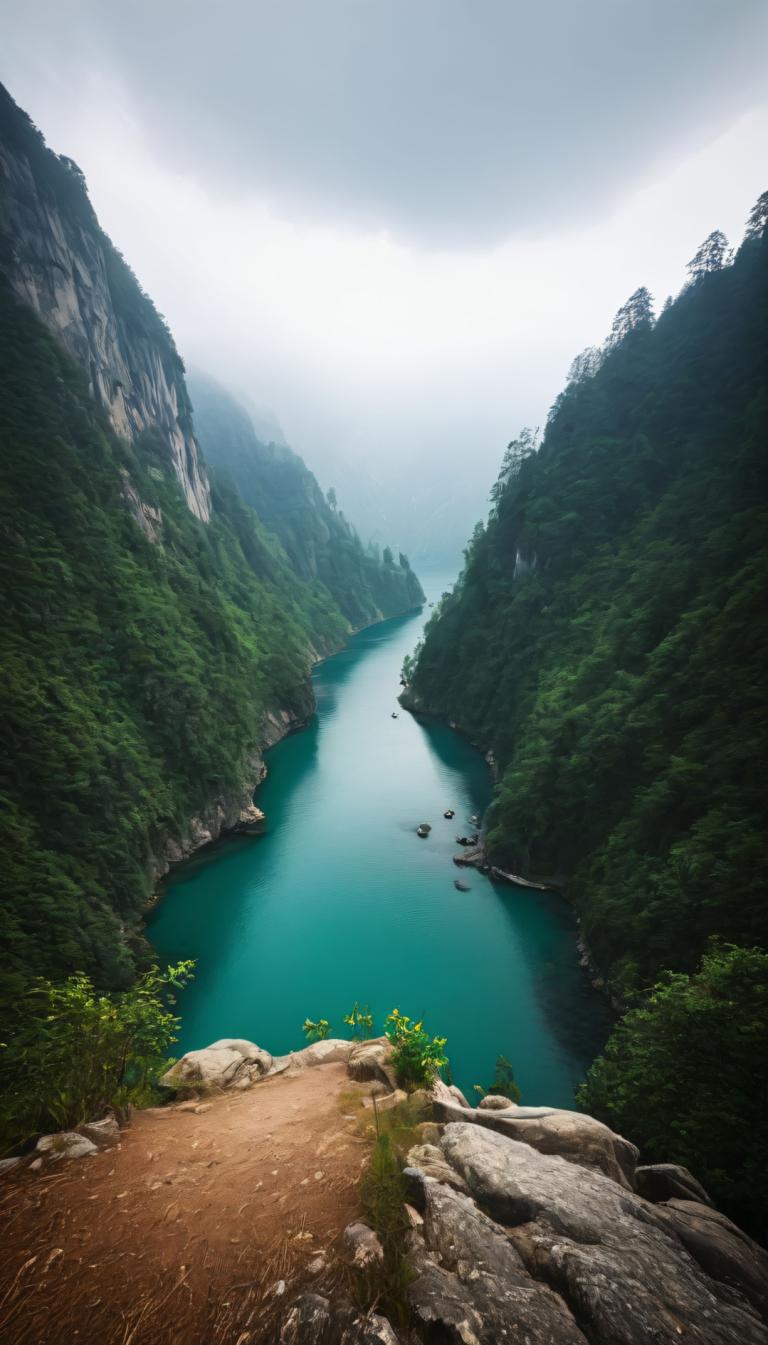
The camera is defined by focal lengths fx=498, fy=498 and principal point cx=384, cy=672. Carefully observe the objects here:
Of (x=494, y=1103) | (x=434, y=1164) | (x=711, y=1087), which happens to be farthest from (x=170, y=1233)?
(x=711, y=1087)

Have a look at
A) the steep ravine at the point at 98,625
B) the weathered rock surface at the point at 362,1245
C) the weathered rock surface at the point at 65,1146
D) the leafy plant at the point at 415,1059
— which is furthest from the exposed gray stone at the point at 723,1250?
the steep ravine at the point at 98,625

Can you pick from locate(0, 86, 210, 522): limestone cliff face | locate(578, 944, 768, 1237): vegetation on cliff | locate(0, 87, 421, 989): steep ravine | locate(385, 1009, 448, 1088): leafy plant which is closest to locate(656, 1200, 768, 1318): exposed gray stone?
locate(578, 944, 768, 1237): vegetation on cliff

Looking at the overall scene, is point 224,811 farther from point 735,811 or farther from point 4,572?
point 735,811

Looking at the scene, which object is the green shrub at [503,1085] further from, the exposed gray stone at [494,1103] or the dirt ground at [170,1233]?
the dirt ground at [170,1233]

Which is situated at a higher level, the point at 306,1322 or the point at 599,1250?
the point at 306,1322

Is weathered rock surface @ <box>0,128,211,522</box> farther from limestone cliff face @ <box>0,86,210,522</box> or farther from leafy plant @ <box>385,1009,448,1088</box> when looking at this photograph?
leafy plant @ <box>385,1009,448,1088</box>

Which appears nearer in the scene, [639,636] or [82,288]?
[639,636]

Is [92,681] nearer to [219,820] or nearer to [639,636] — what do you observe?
[219,820]
